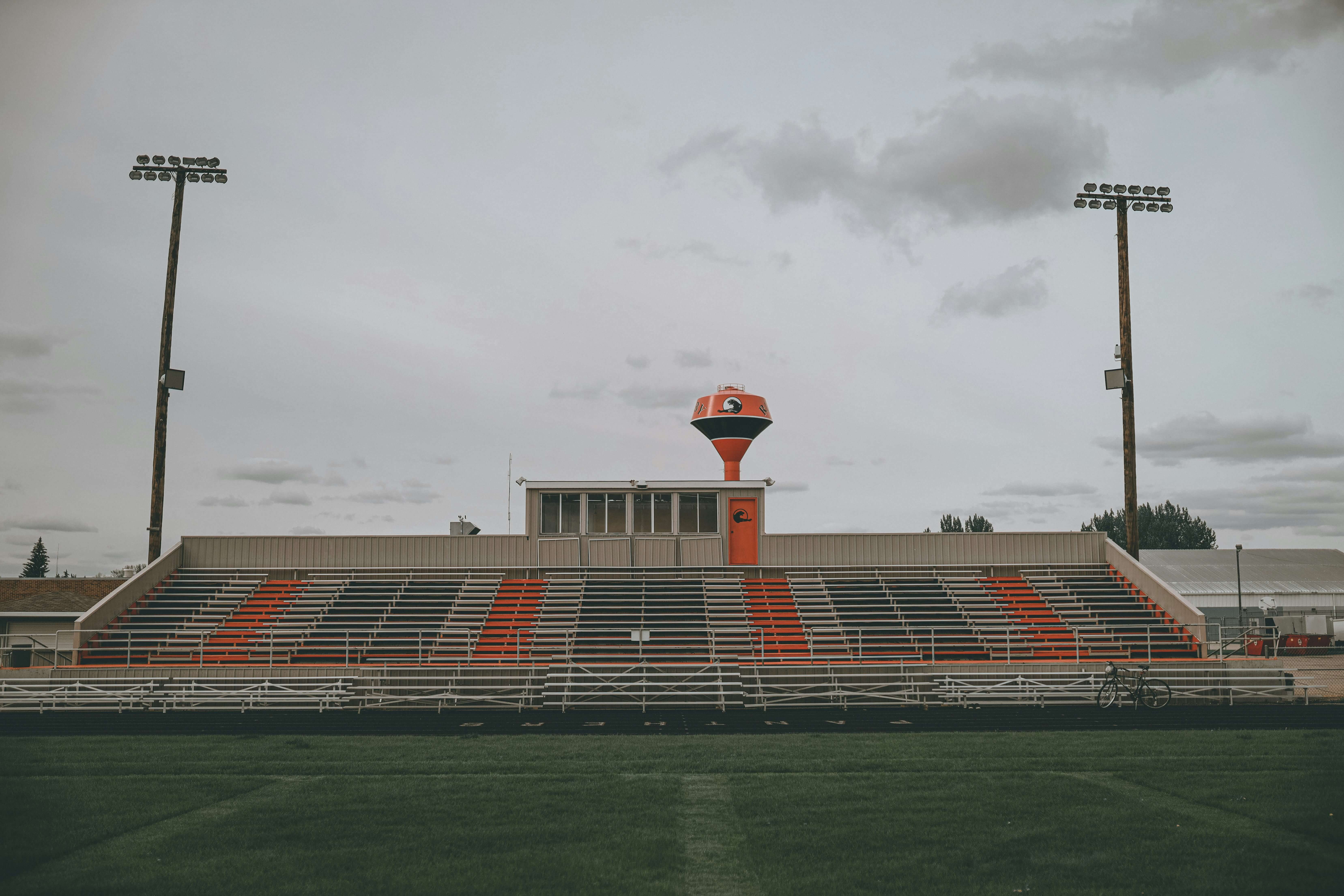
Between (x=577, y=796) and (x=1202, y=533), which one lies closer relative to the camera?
(x=577, y=796)

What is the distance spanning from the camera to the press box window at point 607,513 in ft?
122

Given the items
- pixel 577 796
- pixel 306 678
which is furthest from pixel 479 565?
pixel 577 796

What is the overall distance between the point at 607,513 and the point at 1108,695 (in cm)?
1901

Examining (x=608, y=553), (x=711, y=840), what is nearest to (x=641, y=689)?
(x=608, y=553)

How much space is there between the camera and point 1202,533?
4405 inches

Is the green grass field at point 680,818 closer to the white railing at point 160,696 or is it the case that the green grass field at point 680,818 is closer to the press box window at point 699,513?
the white railing at point 160,696

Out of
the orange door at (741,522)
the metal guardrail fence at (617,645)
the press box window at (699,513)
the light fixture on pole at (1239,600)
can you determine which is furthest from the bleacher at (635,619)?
the light fixture on pole at (1239,600)

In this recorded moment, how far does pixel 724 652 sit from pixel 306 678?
12.4m

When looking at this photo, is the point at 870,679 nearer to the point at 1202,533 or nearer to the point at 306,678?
the point at 306,678

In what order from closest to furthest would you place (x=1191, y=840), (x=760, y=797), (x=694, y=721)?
(x=1191, y=840)
(x=760, y=797)
(x=694, y=721)

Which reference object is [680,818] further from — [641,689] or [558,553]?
[558,553]

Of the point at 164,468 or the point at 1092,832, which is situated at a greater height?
the point at 164,468

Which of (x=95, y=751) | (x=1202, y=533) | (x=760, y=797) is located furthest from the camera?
(x=1202, y=533)

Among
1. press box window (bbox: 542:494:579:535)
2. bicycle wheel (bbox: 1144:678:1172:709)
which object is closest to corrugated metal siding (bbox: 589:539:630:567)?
press box window (bbox: 542:494:579:535)
